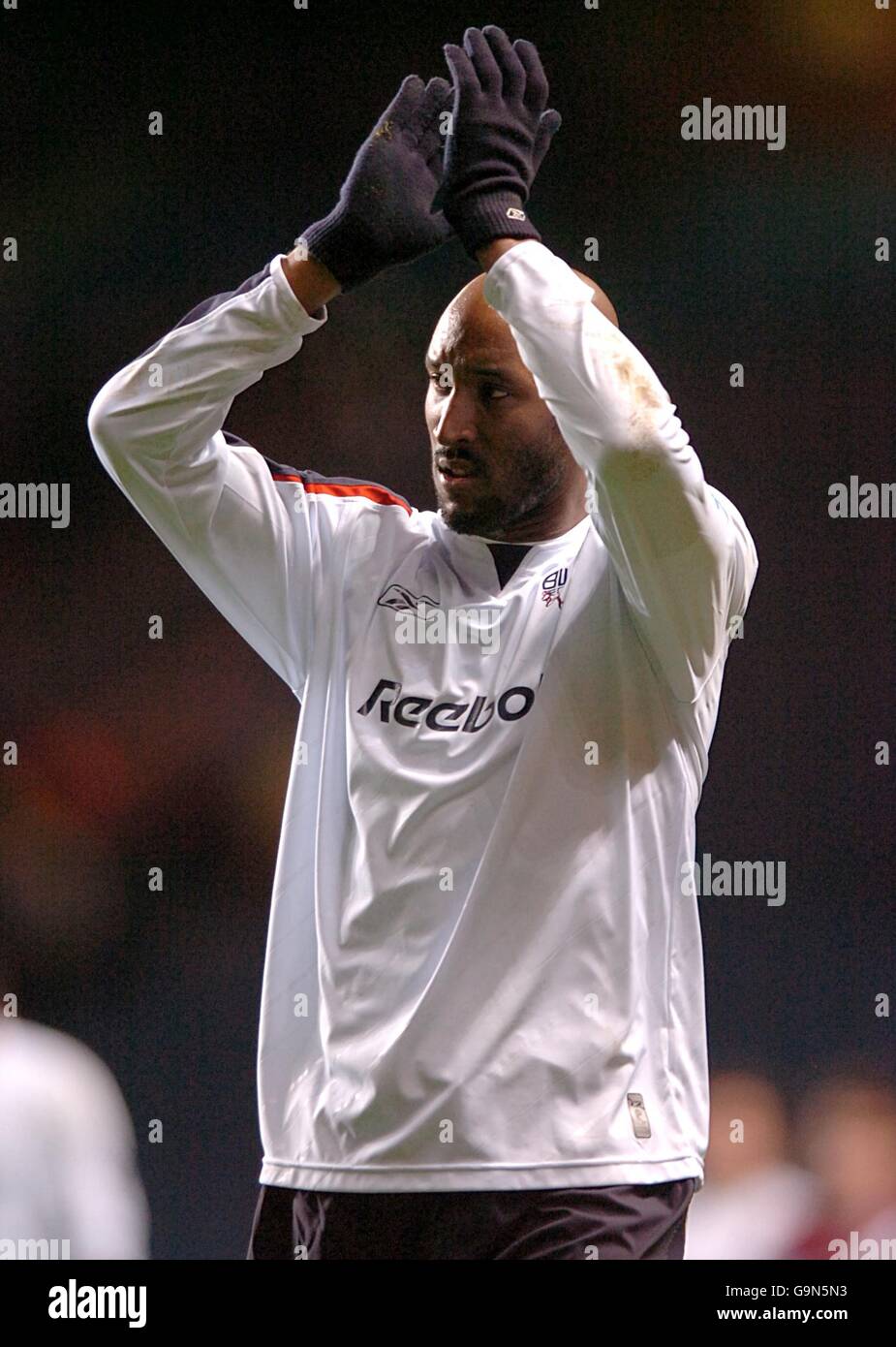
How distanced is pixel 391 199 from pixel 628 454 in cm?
31

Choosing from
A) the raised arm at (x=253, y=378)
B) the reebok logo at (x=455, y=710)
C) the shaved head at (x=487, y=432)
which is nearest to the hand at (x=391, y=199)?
the raised arm at (x=253, y=378)

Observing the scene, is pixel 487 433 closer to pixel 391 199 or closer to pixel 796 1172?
pixel 391 199

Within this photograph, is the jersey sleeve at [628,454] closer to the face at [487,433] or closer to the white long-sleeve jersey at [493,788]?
the white long-sleeve jersey at [493,788]

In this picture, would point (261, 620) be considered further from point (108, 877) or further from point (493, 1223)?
point (108, 877)

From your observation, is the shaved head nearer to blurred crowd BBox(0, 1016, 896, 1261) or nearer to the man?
the man

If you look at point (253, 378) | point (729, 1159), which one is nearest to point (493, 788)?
point (253, 378)

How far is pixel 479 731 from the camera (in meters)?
1.49

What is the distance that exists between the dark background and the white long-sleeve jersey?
1.10 meters

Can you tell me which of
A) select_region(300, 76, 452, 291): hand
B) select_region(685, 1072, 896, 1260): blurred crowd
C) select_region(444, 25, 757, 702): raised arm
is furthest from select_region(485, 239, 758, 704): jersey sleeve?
select_region(685, 1072, 896, 1260): blurred crowd

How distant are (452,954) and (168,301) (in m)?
1.64

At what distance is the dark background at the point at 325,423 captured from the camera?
103 inches

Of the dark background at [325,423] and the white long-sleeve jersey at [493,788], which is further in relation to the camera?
the dark background at [325,423]

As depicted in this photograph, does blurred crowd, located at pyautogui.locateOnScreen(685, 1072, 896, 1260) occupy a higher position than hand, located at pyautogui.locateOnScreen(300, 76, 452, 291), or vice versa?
hand, located at pyautogui.locateOnScreen(300, 76, 452, 291)

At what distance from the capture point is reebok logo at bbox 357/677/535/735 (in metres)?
1.49
